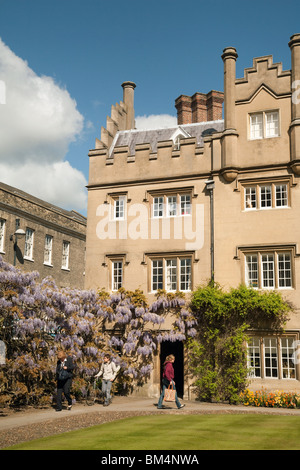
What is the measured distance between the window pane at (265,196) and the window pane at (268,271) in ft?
6.53

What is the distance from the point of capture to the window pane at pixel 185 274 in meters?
20.8

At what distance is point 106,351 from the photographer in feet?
64.1

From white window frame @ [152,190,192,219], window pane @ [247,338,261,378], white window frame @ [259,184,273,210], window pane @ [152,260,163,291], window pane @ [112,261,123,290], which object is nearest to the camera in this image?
window pane @ [247,338,261,378]

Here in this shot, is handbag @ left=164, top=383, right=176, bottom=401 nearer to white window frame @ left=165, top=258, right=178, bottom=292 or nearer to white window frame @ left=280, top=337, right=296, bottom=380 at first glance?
white window frame @ left=280, top=337, right=296, bottom=380

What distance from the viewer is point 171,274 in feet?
69.6

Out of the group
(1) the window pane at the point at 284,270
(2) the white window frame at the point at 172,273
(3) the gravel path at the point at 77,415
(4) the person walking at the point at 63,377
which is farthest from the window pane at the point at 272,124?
(4) the person walking at the point at 63,377

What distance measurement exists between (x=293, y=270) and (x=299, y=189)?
10.0 feet

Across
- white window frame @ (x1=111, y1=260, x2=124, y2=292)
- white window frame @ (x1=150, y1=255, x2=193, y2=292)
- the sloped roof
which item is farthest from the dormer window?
white window frame @ (x1=111, y1=260, x2=124, y2=292)

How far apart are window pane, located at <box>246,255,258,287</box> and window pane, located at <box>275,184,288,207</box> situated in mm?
2239

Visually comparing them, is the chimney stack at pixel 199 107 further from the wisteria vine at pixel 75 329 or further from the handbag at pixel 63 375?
the handbag at pixel 63 375

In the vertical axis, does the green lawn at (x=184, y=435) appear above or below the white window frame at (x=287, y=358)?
below

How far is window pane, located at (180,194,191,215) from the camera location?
70.0 ft

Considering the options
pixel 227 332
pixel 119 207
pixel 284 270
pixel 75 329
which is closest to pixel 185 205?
pixel 119 207
